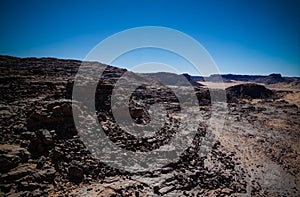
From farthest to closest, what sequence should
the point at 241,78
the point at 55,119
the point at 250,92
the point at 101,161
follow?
the point at 241,78 < the point at 250,92 < the point at 55,119 < the point at 101,161

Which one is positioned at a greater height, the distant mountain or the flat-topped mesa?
the distant mountain

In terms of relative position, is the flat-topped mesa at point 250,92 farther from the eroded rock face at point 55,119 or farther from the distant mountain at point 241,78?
the distant mountain at point 241,78

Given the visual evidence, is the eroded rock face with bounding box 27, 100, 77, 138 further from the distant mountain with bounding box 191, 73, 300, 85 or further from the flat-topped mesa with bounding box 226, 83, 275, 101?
the distant mountain with bounding box 191, 73, 300, 85

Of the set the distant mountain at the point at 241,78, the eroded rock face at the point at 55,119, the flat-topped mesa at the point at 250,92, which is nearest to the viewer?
the eroded rock face at the point at 55,119

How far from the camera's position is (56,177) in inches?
283

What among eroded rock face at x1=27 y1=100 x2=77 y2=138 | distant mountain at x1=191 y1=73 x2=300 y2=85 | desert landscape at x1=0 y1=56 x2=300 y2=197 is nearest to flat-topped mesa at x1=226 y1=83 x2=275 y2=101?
desert landscape at x1=0 y1=56 x2=300 y2=197

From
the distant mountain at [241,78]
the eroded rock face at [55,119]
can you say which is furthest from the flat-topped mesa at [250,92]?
the distant mountain at [241,78]

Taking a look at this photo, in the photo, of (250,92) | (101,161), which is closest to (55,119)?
(101,161)

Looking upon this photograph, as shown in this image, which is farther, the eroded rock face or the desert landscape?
the eroded rock face

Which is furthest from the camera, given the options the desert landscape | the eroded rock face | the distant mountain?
the distant mountain

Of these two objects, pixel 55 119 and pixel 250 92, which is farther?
pixel 250 92

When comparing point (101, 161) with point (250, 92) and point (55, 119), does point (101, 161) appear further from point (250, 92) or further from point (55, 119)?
point (250, 92)

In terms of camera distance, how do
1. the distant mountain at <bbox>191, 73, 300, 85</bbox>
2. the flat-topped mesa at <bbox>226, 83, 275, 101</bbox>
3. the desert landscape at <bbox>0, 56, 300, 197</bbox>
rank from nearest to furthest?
1. the desert landscape at <bbox>0, 56, 300, 197</bbox>
2. the flat-topped mesa at <bbox>226, 83, 275, 101</bbox>
3. the distant mountain at <bbox>191, 73, 300, 85</bbox>

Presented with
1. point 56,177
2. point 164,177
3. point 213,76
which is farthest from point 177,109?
point 213,76
